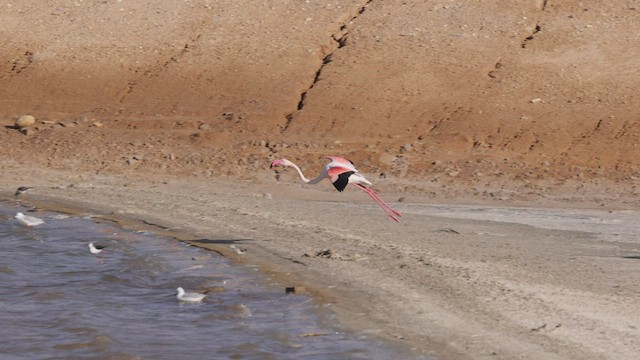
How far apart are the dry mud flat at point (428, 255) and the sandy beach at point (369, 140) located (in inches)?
1.5

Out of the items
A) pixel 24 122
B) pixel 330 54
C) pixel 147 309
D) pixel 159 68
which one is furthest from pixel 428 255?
pixel 159 68

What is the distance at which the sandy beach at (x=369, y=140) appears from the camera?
1033 cm

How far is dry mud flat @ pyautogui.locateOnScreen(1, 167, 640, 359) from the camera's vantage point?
840cm

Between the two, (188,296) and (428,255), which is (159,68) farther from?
(188,296)

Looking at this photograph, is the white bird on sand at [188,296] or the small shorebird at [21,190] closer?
the white bird on sand at [188,296]

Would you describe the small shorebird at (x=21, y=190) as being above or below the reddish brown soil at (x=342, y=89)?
below

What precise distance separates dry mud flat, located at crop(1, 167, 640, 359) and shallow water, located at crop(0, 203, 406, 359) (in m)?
0.34

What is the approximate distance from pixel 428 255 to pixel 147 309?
279 cm

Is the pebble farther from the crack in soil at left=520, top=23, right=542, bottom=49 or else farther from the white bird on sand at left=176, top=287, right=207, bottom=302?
the white bird on sand at left=176, top=287, right=207, bottom=302

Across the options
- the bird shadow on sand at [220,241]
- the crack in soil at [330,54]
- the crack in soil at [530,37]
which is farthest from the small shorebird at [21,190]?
the crack in soil at [530,37]

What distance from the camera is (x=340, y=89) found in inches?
736

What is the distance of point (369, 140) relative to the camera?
17.4 metres

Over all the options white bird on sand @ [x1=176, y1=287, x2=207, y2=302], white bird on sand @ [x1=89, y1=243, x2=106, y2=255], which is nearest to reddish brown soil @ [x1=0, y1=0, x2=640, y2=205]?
white bird on sand @ [x1=89, y1=243, x2=106, y2=255]

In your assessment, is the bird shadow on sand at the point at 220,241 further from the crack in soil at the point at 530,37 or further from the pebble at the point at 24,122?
the crack in soil at the point at 530,37
